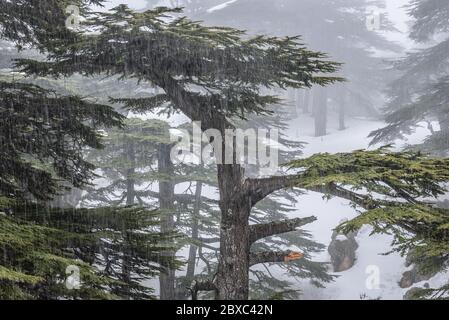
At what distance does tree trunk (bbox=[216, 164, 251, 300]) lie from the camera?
23.3 feet

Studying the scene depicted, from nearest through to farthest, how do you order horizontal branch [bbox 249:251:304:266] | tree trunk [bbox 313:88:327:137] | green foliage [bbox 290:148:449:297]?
green foliage [bbox 290:148:449:297], horizontal branch [bbox 249:251:304:266], tree trunk [bbox 313:88:327:137]

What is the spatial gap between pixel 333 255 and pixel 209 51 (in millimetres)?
20401

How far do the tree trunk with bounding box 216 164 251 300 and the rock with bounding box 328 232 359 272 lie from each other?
18.1m

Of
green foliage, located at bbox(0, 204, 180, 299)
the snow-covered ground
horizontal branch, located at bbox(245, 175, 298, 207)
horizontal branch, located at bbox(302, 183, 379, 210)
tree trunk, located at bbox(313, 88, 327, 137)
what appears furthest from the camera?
tree trunk, located at bbox(313, 88, 327, 137)

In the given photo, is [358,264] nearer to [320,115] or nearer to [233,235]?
[320,115]

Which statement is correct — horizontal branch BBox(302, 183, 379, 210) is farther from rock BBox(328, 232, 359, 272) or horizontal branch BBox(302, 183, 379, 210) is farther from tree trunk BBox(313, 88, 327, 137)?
tree trunk BBox(313, 88, 327, 137)

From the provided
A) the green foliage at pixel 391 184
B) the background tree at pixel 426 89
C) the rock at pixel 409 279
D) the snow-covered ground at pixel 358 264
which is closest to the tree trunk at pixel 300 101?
the snow-covered ground at pixel 358 264

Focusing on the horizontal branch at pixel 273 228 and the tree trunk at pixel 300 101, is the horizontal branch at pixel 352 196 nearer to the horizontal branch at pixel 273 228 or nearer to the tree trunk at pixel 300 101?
the horizontal branch at pixel 273 228

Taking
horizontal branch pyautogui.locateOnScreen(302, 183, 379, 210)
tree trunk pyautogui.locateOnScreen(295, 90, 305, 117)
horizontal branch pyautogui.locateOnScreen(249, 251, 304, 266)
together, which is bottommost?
horizontal branch pyautogui.locateOnScreen(249, 251, 304, 266)

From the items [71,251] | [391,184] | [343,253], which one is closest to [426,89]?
[343,253]

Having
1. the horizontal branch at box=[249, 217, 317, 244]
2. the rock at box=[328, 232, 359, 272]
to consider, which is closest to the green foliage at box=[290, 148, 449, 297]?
the horizontal branch at box=[249, 217, 317, 244]

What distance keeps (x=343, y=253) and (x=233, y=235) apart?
60.6 feet

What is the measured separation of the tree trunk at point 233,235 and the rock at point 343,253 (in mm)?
18108
